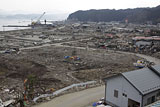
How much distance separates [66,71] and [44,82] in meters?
3.35

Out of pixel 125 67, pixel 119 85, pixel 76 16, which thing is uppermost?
pixel 76 16

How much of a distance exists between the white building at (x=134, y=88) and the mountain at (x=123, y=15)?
9663cm

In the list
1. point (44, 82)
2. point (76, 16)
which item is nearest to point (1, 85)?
point (44, 82)

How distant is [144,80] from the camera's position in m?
7.62

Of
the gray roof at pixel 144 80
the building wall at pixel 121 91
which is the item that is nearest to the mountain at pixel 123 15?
the gray roof at pixel 144 80

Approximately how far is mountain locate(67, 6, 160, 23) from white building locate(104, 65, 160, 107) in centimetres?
9663

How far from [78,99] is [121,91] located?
2.79 meters

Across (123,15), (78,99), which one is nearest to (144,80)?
(78,99)

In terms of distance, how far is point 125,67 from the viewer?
17.6 m

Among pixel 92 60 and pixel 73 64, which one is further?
pixel 92 60

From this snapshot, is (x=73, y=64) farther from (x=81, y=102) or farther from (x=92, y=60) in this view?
(x=81, y=102)

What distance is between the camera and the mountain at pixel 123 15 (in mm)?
107875

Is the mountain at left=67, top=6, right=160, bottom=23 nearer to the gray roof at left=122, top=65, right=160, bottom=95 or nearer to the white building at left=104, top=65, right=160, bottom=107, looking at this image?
the gray roof at left=122, top=65, right=160, bottom=95

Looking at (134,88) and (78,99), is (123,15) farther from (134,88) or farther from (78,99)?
(134,88)
